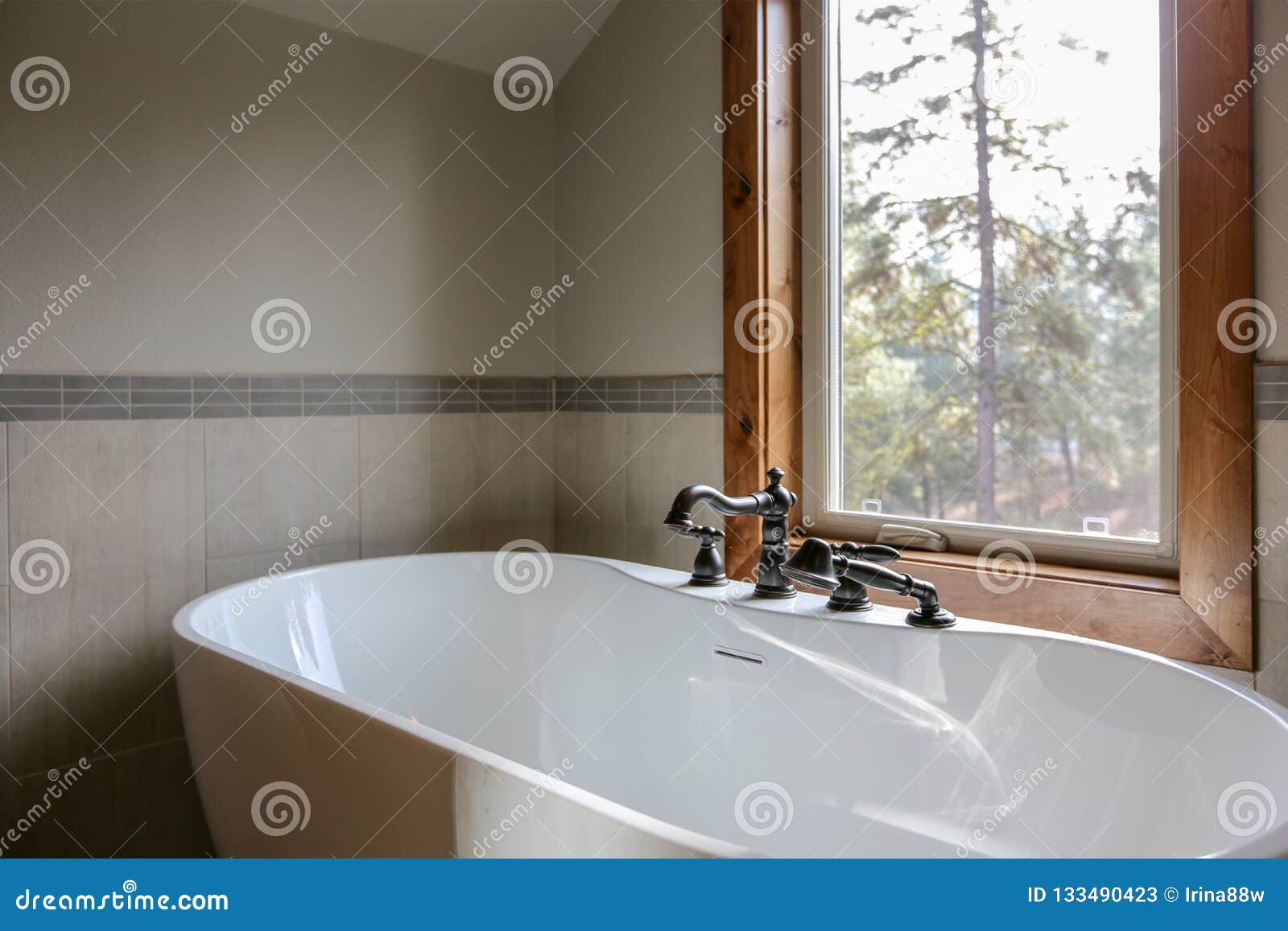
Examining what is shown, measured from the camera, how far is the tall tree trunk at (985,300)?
1827 mm

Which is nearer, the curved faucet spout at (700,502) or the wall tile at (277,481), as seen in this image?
the curved faucet spout at (700,502)

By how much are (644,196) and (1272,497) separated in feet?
4.96

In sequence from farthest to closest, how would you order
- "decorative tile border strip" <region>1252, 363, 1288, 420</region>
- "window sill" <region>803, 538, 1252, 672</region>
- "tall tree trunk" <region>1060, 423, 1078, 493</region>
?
1. "tall tree trunk" <region>1060, 423, 1078, 493</region>
2. "window sill" <region>803, 538, 1252, 672</region>
3. "decorative tile border strip" <region>1252, 363, 1288, 420</region>

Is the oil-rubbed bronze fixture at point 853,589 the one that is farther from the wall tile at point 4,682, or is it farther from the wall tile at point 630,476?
the wall tile at point 4,682

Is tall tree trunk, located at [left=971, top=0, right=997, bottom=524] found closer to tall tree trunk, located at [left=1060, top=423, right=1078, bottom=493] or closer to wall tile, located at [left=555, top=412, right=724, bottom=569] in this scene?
tall tree trunk, located at [left=1060, top=423, right=1078, bottom=493]

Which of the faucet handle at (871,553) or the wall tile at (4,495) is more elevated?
the wall tile at (4,495)

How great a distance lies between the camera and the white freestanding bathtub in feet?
3.51

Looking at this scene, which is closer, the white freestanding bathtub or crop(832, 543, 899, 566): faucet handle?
the white freestanding bathtub

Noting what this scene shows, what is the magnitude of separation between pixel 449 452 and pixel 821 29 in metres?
1.32

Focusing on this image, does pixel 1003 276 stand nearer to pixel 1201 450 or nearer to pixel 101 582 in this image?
pixel 1201 450

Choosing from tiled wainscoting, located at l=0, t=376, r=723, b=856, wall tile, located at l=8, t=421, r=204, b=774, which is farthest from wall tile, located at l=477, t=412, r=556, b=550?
wall tile, located at l=8, t=421, r=204, b=774

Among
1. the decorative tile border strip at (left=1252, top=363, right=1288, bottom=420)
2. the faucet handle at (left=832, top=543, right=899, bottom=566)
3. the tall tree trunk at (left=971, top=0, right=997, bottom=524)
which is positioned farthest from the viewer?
the tall tree trunk at (left=971, top=0, right=997, bottom=524)

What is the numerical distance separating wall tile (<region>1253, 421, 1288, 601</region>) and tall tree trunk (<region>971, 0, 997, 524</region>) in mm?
488

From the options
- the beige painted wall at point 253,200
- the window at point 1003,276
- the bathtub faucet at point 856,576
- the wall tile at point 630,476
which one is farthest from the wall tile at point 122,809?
the window at point 1003,276
